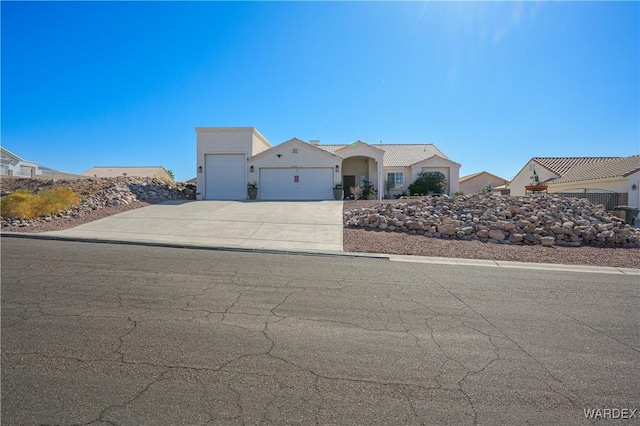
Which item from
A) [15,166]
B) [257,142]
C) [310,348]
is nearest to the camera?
[310,348]

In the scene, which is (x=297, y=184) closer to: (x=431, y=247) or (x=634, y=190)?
(x=431, y=247)

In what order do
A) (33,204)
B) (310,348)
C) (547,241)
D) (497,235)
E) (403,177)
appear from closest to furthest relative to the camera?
(310,348) < (547,241) < (497,235) < (33,204) < (403,177)

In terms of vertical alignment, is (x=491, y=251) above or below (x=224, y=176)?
below

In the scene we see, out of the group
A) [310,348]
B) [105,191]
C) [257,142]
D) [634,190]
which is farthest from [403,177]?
[310,348]

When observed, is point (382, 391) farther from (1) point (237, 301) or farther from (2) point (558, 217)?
(2) point (558, 217)

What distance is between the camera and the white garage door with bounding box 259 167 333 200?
22.5 metres

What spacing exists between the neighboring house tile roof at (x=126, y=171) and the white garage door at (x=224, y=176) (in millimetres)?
26729

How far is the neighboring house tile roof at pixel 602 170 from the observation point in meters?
19.9

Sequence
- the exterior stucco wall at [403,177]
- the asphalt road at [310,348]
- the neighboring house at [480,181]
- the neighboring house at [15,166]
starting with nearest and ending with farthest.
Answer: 1. the asphalt road at [310,348]
2. the exterior stucco wall at [403,177]
3. the neighboring house at [15,166]
4. the neighboring house at [480,181]

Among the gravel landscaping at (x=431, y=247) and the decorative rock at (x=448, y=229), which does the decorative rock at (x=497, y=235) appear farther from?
the decorative rock at (x=448, y=229)

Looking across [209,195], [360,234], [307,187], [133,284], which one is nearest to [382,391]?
[133,284]

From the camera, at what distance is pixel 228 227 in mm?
12531

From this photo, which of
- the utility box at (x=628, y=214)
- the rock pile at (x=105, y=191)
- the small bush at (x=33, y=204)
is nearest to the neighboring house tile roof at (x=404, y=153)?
the rock pile at (x=105, y=191)

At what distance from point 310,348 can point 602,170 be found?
92.8 ft
